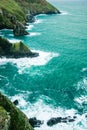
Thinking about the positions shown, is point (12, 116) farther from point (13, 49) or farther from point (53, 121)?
point (13, 49)

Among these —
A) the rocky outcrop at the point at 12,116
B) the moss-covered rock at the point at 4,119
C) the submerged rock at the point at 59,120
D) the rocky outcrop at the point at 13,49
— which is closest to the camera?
the moss-covered rock at the point at 4,119

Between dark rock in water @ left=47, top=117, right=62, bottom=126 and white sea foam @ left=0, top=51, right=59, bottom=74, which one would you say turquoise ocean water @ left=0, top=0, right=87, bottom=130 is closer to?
white sea foam @ left=0, top=51, right=59, bottom=74

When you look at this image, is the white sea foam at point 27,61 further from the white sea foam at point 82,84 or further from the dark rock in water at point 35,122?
the dark rock in water at point 35,122

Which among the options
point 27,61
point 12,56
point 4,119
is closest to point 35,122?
point 4,119

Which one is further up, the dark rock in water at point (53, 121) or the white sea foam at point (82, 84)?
the white sea foam at point (82, 84)

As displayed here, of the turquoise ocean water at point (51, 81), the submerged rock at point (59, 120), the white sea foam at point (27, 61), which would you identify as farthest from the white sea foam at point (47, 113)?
the white sea foam at point (27, 61)

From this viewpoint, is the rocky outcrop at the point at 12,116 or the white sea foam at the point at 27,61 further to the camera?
the white sea foam at the point at 27,61

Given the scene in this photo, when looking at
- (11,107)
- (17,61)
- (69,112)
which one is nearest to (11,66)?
(17,61)
